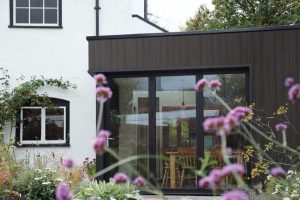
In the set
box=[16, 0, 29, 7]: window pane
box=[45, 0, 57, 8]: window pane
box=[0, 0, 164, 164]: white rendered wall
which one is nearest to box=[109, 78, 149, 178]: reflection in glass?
box=[0, 0, 164, 164]: white rendered wall

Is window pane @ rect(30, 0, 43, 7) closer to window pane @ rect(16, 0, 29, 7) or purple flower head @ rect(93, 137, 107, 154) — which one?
window pane @ rect(16, 0, 29, 7)

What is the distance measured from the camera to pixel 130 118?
32.1 ft

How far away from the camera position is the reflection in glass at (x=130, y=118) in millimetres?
9727

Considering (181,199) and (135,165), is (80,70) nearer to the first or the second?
(135,165)

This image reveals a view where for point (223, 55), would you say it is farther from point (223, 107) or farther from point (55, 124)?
point (55, 124)

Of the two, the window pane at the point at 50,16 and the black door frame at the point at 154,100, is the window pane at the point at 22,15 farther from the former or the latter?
the black door frame at the point at 154,100

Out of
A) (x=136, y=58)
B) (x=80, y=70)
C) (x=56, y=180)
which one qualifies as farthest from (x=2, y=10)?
(x=56, y=180)

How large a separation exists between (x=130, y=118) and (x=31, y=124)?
384 cm

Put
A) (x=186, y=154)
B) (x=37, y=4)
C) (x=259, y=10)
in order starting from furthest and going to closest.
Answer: (x=259, y=10) < (x=37, y=4) < (x=186, y=154)

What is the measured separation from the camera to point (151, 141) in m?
9.63

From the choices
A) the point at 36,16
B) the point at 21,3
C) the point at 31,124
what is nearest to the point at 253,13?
the point at 36,16

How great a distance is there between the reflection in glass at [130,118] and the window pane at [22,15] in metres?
4.42

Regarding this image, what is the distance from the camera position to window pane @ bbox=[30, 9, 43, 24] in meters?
13.1

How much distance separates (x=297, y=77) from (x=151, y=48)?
2.73 meters
